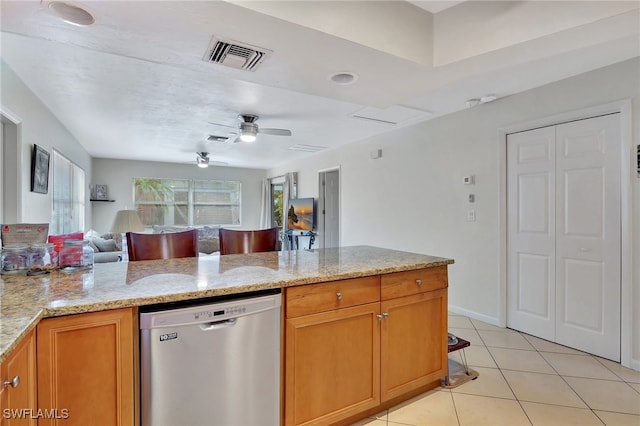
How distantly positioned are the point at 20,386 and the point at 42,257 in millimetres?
868

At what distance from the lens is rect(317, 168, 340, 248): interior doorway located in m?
6.09

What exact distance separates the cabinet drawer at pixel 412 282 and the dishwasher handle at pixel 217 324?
84cm

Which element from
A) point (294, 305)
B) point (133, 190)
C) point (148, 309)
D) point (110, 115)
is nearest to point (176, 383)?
point (148, 309)

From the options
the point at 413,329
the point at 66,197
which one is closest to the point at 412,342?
the point at 413,329

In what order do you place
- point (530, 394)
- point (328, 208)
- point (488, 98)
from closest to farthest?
point (530, 394), point (488, 98), point (328, 208)

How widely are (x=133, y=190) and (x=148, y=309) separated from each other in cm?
725

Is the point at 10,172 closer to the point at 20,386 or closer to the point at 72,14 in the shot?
Result: the point at 72,14

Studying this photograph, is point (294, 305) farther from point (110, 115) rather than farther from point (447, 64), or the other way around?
point (110, 115)

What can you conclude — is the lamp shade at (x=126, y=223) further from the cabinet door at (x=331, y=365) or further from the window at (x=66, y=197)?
the cabinet door at (x=331, y=365)

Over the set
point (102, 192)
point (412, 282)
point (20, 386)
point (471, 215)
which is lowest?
point (20, 386)

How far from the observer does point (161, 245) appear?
225 cm

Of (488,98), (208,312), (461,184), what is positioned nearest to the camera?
(208,312)

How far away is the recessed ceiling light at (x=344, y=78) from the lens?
205 centimetres

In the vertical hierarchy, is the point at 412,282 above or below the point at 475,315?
above
